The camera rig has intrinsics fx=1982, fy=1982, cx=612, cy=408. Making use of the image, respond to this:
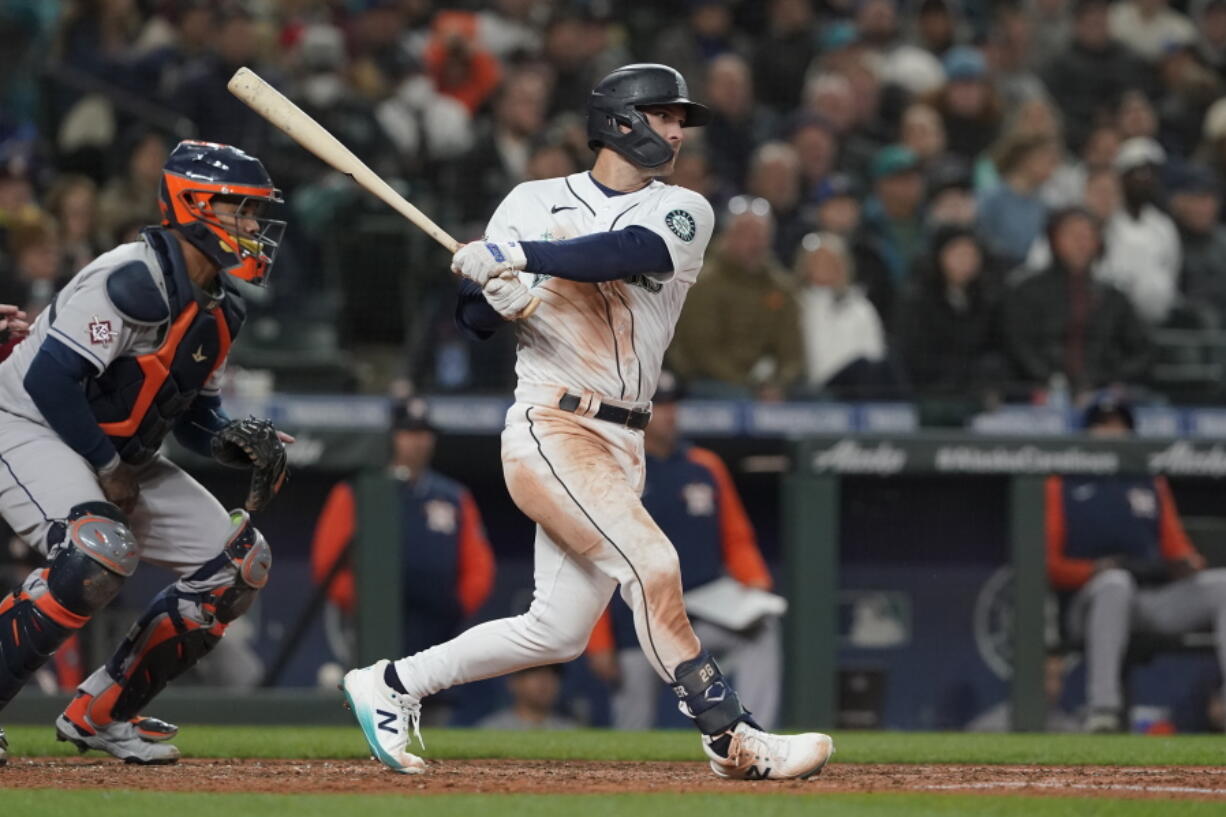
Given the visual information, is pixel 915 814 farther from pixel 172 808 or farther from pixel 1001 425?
pixel 1001 425

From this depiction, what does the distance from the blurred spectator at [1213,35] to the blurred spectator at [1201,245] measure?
6.02 feet

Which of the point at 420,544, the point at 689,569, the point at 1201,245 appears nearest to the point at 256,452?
the point at 420,544

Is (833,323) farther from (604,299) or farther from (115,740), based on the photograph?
(115,740)

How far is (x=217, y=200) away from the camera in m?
5.14

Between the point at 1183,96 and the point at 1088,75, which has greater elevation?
the point at 1088,75

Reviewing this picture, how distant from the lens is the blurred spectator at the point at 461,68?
10.6m

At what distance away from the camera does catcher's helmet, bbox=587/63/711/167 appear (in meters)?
4.92

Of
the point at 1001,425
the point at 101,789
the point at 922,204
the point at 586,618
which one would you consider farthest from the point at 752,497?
the point at 101,789

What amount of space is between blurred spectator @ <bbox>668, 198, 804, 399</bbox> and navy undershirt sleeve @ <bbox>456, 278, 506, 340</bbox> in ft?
13.1

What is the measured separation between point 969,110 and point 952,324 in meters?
2.28

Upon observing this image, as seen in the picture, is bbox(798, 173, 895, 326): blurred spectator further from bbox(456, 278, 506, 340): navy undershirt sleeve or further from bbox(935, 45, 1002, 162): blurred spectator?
bbox(456, 278, 506, 340): navy undershirt sleeve

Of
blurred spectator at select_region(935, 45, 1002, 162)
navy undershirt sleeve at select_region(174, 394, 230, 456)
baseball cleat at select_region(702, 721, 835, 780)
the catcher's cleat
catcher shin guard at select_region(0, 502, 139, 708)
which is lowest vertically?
the catcher's cleat

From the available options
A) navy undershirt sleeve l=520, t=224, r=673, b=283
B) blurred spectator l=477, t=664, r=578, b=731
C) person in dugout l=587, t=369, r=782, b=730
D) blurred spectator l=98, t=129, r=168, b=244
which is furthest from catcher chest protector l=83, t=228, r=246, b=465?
blurred spectator l=98, t=129, r=168, b=244

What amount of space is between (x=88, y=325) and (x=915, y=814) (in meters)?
2.34
